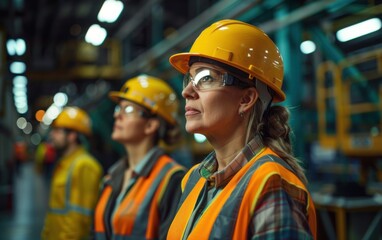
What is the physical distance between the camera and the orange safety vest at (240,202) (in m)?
1.50

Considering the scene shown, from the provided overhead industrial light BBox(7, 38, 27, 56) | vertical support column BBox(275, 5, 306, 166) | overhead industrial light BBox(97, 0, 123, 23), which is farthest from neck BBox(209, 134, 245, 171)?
overhead industrial light BBox(7, 38, 27, 56)

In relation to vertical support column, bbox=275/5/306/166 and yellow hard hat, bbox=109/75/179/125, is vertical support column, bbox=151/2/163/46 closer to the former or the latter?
vertical support column, bbox=275/5/306/166

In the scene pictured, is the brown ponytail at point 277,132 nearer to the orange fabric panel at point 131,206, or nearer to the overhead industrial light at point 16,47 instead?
the orange fabric panel at point 131,206

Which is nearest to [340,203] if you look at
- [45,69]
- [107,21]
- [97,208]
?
[97,208]

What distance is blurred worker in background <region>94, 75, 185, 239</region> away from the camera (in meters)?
2.77

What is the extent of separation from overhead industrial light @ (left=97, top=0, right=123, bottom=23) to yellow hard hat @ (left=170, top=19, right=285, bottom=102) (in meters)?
4.65

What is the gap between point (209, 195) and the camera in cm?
177

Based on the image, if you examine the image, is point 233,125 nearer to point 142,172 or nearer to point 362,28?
point 142,172

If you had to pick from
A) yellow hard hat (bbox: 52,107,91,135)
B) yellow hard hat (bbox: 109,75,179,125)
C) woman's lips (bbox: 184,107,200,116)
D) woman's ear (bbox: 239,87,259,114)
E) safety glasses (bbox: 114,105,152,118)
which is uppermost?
yellow hard hat (bbox: 52,107,91,135)

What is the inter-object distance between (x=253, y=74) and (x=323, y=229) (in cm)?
324

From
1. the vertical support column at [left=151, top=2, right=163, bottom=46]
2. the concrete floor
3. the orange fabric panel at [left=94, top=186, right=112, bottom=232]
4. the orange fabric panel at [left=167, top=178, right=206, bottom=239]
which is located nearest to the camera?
the orange fabric panel at [left=167, top=178, right=206, bottom=239]

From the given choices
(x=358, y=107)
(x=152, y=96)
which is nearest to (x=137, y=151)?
(x=152, y=96)

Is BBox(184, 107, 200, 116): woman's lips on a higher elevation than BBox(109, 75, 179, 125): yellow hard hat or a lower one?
lower

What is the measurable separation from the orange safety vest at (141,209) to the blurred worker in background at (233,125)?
876mm
